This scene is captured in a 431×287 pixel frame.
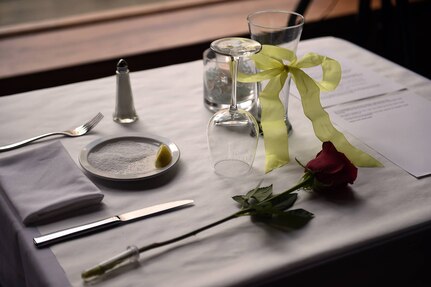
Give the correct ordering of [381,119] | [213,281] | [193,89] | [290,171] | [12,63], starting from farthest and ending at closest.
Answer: [12,63] < [193,89] < [381,119] < [290,171] < [213,281]

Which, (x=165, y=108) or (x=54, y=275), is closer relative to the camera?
(x=54, y=275)

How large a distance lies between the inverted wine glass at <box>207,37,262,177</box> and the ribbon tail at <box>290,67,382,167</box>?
9cm

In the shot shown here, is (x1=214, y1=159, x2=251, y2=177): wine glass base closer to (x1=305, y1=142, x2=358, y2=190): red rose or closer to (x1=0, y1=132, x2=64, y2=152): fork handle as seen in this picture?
(x1=305, y1=142, x2=358, y2=190): red rose

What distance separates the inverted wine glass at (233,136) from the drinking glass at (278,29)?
0.08 meters

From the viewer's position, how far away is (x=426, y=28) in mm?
2680

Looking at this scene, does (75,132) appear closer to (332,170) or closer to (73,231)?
(73,231)

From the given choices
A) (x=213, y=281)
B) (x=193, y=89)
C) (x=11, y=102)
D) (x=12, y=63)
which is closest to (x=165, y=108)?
(x=193, y=89)

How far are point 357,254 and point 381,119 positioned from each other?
0.39 metres

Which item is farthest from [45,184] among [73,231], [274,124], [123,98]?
[274,124]

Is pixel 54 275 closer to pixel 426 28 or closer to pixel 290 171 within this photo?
pixel 290 171

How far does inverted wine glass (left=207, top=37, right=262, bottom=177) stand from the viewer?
37.2 inches

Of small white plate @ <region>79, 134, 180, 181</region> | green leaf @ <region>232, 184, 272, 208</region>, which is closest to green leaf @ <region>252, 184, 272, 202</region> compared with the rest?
green leaf @ <region>232, 184, 272, 208</region>

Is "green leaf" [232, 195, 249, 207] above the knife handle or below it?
above

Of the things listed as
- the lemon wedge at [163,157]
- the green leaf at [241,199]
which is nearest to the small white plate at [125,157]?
the lemon wedge at [163,157]
